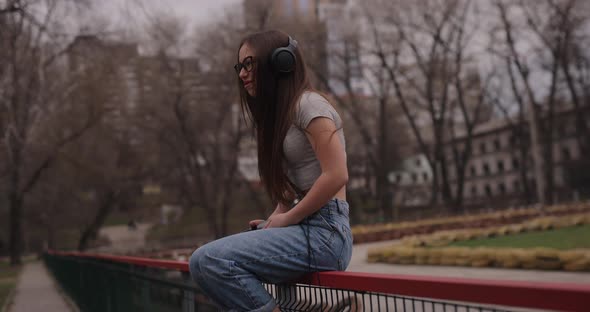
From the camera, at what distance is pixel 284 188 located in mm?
2562

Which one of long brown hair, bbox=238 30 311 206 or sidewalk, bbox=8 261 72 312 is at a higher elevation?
long brown hair, bbox=238 30 311 206

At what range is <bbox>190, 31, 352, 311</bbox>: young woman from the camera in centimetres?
233

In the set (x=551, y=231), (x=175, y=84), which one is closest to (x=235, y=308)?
(x=551, y=231)

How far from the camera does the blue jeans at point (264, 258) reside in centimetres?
234

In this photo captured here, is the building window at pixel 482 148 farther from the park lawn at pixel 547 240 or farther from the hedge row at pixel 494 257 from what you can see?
the hedge row at pixel 494 257

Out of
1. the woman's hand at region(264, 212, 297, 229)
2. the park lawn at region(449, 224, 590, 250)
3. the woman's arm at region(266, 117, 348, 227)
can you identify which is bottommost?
the park lawn at region(449, 224, 590, 250)

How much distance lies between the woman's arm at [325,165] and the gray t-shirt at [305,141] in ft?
0.12

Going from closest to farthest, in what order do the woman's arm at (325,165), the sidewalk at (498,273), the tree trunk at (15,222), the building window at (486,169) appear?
the woman's arm at (325,165), the sidewalk at (498,273), the tree trunk at (15,222), the building window at (486,169)

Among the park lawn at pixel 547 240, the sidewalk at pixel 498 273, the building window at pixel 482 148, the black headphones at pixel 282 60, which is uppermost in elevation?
the black headphones at pixel 282 60

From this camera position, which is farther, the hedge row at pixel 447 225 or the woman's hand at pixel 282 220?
the hedge row at pixel 447 225

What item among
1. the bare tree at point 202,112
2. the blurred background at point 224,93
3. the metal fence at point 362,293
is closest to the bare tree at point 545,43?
the blurred background at point 224,93

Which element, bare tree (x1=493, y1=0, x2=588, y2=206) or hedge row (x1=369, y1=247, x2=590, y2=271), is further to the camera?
bare tree (x1=493, y1=0, x2=588, y2=206)

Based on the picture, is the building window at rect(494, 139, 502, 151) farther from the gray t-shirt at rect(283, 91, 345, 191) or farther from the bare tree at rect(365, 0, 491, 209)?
the gray t-shirt at rect(283, 91, 345, 191)

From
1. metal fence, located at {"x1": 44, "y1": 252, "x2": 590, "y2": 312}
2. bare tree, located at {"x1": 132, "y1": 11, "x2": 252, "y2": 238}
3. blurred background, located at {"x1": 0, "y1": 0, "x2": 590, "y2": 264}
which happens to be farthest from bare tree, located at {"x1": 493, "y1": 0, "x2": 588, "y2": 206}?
metal fence, located at {"x1": 44, "y1": 252, "x2": 590, "y2": 312}
